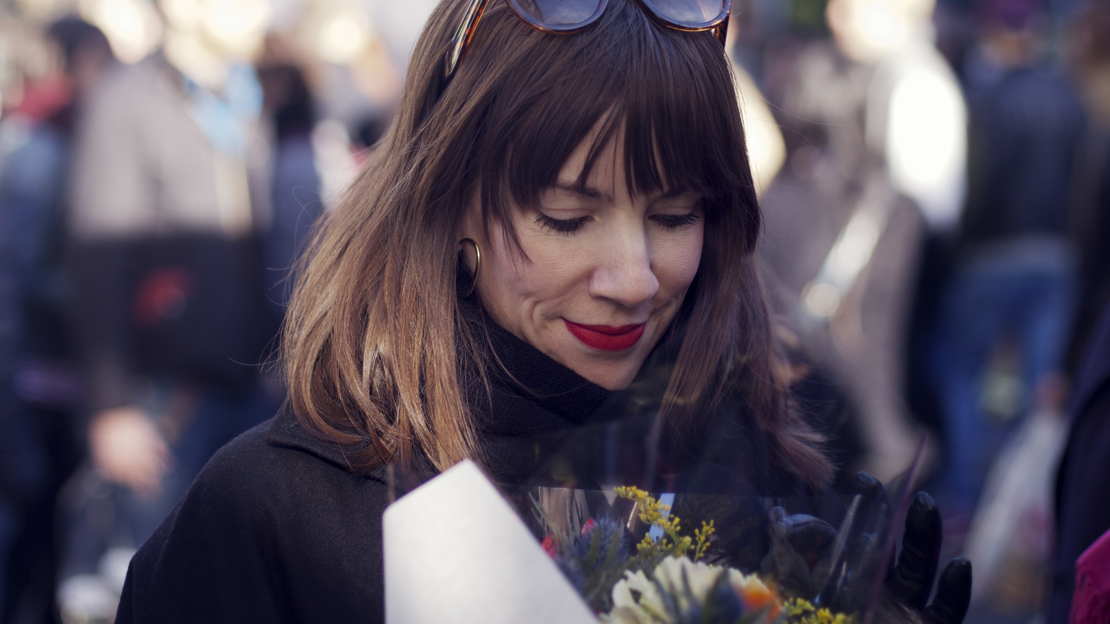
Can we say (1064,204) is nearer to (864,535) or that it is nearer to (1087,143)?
(1087,143)

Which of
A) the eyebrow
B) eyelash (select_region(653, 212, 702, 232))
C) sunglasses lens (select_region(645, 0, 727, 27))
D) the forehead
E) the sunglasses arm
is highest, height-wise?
sunglasses lens (select_region(645, 0, 727, 27))

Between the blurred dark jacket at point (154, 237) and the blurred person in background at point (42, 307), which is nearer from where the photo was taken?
the blurred dark jacket at point (154, 237)

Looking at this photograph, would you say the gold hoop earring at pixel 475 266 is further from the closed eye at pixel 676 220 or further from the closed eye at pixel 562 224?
the closed eye at pixel 676 220

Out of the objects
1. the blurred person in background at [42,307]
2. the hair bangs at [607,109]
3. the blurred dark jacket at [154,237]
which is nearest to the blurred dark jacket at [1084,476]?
the hair bangs at [607,109]

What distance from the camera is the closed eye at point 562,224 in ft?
4.74

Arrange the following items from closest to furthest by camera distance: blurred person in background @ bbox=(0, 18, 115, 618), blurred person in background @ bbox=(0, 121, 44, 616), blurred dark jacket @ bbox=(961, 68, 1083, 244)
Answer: blurred person in background @ bbox=(0, 121, 44, 616) < blurred person in background @ bbox=(0, 18, 115, 618) < blurred dark jacket @ bbox=(961, 68, 1083, 244)

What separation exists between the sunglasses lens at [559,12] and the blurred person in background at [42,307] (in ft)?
9.39

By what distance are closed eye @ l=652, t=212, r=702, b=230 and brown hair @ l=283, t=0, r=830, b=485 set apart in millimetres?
40

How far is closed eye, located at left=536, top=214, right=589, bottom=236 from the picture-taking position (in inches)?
56.9

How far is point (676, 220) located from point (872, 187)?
326 centimetres

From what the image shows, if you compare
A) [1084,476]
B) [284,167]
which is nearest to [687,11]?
[1084,476]

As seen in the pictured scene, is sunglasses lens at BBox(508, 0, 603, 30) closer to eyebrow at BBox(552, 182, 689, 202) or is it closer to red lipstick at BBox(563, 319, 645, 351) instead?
eyebrow at BBox(552, 182, 689, 202)

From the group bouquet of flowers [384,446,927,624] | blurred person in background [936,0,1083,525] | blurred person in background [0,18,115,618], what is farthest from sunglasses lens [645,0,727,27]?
blurred person in background [936,0,1083,525]

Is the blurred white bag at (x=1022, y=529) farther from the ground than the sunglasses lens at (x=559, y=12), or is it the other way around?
the sunglasses lens at (x=559, y=12)
